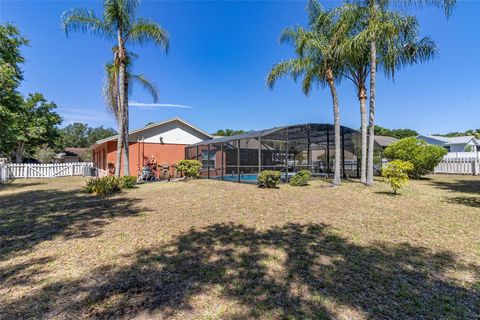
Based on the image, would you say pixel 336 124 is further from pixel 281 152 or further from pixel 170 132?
pixel 170 132

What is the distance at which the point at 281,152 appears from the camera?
16578 millimetres

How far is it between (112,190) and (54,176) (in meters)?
14.7

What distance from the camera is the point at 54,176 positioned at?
66.9ft

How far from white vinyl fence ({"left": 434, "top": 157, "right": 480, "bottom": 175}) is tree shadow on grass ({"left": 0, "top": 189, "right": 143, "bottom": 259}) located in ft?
71.5

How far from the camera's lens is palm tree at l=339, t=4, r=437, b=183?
9391 millimetres

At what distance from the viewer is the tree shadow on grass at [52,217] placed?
14.5 ft

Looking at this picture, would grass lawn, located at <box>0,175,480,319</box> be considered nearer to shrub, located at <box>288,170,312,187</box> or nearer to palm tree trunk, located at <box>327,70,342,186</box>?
palm tree trunk, located at <box>327,70,342,186</box>

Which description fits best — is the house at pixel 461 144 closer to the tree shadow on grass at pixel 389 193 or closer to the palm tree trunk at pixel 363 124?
the palm tree trunk at pixel 363 124

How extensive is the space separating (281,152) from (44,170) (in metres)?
18.7

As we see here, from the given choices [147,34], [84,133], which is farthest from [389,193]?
[84,133]

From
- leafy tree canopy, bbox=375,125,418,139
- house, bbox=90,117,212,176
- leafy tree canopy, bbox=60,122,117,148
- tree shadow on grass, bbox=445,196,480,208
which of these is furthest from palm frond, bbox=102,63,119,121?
leafy tree canopy, bbox=60,122,117,148

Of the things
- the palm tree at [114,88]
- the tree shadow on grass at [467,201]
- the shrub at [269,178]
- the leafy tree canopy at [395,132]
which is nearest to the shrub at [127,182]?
the palm tree at [114,88]

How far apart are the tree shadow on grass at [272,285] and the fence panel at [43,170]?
21.0 metres

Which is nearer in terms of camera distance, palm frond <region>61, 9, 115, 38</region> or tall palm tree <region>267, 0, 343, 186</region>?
tall palm tree <region>267, 0, 343, 186</region>
